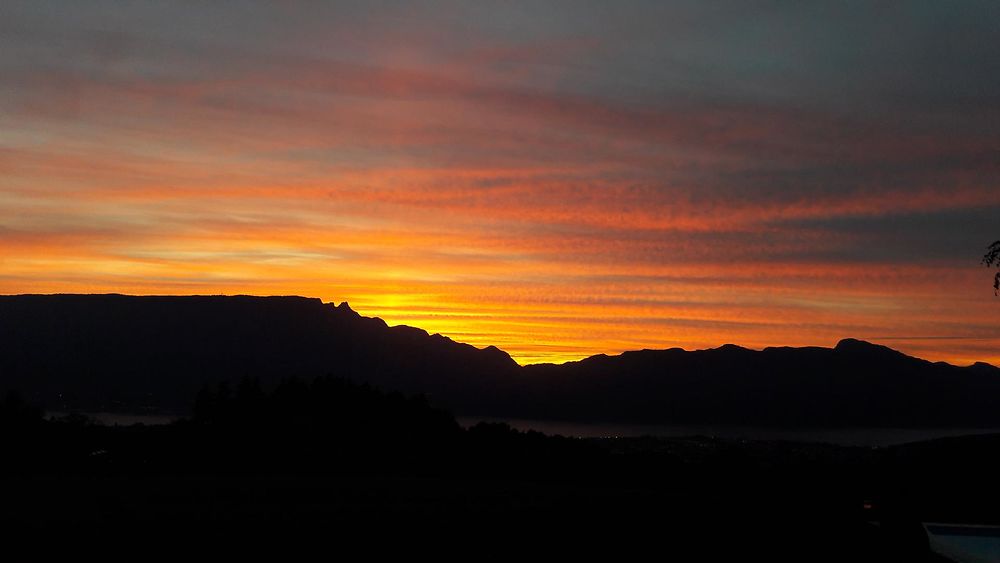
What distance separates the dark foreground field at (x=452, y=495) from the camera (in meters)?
16.7

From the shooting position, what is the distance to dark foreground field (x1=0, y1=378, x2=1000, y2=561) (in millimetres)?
16656

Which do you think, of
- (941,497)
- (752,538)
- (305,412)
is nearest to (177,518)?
(752,538)

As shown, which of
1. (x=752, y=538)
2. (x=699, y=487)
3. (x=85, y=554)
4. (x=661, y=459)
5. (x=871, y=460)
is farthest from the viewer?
(x=661, y=459)

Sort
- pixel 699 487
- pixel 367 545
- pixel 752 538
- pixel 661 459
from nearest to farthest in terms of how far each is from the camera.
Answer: pixel 367 545, pixel 752 538, pixel 699 487, pixel 661 459

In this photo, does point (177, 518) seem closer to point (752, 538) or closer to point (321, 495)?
point (321, 495)

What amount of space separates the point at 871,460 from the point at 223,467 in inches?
790

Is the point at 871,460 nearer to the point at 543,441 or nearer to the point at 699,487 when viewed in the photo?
the point at 699,487

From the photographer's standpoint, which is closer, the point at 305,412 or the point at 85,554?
the point at 85,554

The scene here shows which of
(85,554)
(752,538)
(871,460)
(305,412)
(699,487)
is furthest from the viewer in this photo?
(305,412)

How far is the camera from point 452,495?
24.2 metres

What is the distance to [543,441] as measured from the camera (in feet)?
144

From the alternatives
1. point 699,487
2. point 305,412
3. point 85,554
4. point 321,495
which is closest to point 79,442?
point 305,412

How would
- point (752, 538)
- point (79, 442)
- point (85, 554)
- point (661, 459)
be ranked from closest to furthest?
point (85, 554), point (752, 538), point (661, 459), point (79, 442)

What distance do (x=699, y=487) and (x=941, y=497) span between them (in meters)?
6.70
